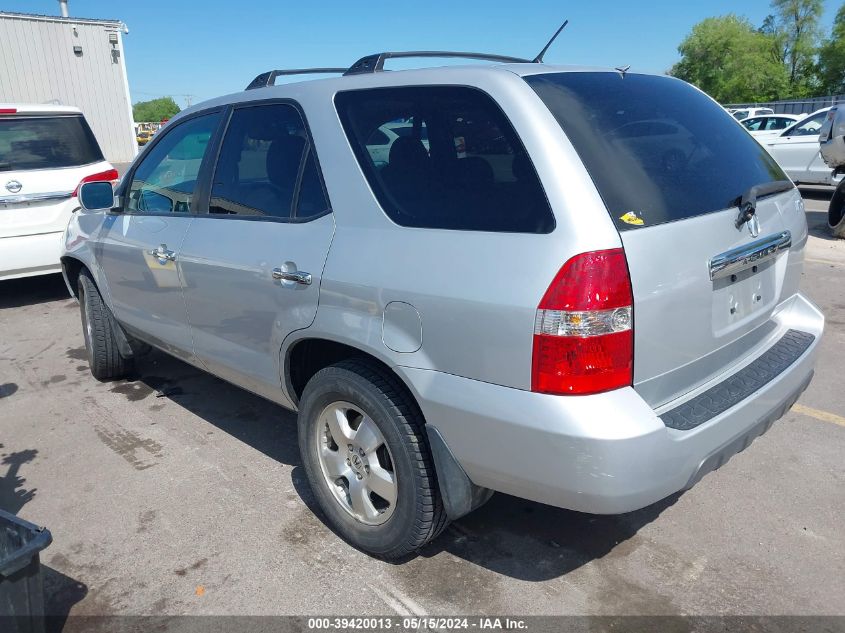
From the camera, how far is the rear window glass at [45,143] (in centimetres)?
646

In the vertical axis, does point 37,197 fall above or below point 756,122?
below

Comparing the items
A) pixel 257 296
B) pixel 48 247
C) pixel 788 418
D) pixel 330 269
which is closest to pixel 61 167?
pixel 48 247

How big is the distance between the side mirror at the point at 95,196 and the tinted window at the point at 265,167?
122 centimetres

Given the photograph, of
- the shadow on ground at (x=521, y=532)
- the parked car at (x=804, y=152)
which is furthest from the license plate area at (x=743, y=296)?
the parked car at (x=804, y=152)

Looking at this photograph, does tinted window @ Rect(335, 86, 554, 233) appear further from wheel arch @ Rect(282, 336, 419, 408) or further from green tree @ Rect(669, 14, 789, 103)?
green tree @ Rect(669, 14, 789, 103)

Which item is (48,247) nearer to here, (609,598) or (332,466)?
(332,466)

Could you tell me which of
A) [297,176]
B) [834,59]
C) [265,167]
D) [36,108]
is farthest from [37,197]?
[834,59]

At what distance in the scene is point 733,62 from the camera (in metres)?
67.5

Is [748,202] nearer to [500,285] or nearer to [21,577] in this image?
[500,285]

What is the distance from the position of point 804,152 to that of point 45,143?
498 inches

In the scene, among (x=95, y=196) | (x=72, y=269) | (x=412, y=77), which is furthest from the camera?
(x=72, y=269)

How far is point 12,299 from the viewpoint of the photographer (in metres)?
7.40

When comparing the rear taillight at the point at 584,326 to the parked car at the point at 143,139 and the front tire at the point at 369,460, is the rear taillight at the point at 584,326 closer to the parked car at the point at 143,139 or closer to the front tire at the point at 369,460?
the front tire at the point at 369,460

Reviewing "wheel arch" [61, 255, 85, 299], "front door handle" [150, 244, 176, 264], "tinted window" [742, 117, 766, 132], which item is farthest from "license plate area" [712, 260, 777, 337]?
"tinted window" [742, 117, 766, 132]
